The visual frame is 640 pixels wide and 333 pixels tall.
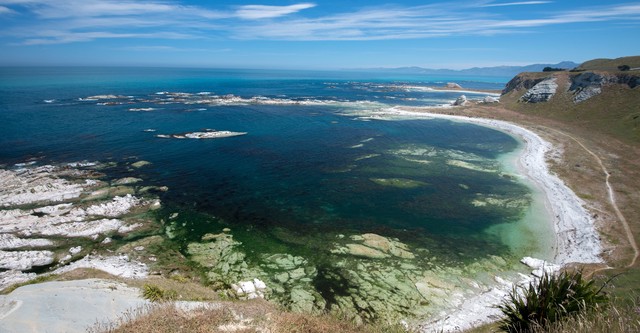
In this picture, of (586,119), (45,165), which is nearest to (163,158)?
(45,165)

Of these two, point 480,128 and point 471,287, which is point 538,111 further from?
point 471,287

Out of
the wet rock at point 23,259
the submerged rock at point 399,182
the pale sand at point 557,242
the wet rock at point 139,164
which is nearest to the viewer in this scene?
the pale sand at point 557,242

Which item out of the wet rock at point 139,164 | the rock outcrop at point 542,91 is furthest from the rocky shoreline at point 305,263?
the rock outcrop at point 542,91

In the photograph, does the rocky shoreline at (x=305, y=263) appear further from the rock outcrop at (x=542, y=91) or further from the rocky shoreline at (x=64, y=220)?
the rock outcrop at (x=542, y=91)

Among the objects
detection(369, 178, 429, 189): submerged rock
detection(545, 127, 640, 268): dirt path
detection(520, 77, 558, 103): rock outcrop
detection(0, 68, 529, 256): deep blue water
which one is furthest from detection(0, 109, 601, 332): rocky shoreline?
detection(520, 77, 558, 103): rock outcrop

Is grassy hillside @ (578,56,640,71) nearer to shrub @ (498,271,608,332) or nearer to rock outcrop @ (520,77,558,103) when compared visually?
rock outcrop @ (520,77,558,103)

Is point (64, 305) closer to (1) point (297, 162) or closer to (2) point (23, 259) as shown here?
(2) point (23, 259)

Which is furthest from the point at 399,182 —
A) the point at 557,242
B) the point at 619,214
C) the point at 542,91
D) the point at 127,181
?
the point at 542,91
